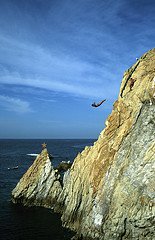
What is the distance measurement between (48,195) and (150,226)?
29565 mm

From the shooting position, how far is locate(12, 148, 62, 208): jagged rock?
60.8 m

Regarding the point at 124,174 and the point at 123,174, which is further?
the point at 123,174

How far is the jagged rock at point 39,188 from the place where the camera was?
6075 centimetres

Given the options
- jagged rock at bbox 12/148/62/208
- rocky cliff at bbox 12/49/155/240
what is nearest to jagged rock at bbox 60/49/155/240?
rocky cliff at bbox 12/49/155/240

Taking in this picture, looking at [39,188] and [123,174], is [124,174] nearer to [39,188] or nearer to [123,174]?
[123,174]

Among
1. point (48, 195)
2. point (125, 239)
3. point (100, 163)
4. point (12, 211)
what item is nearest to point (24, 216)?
point (12, 211)

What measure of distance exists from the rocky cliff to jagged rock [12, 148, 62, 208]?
9951 mm

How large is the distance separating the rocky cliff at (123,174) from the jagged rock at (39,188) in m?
9.95

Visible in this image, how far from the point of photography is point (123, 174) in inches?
1570

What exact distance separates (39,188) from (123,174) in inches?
1044

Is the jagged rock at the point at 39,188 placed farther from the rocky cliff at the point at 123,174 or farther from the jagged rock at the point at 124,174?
the jagged rock at the point at 124,174

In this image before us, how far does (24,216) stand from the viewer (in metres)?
55.3

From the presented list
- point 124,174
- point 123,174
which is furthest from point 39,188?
point 124,174

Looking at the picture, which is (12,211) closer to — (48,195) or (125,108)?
(48,195)
